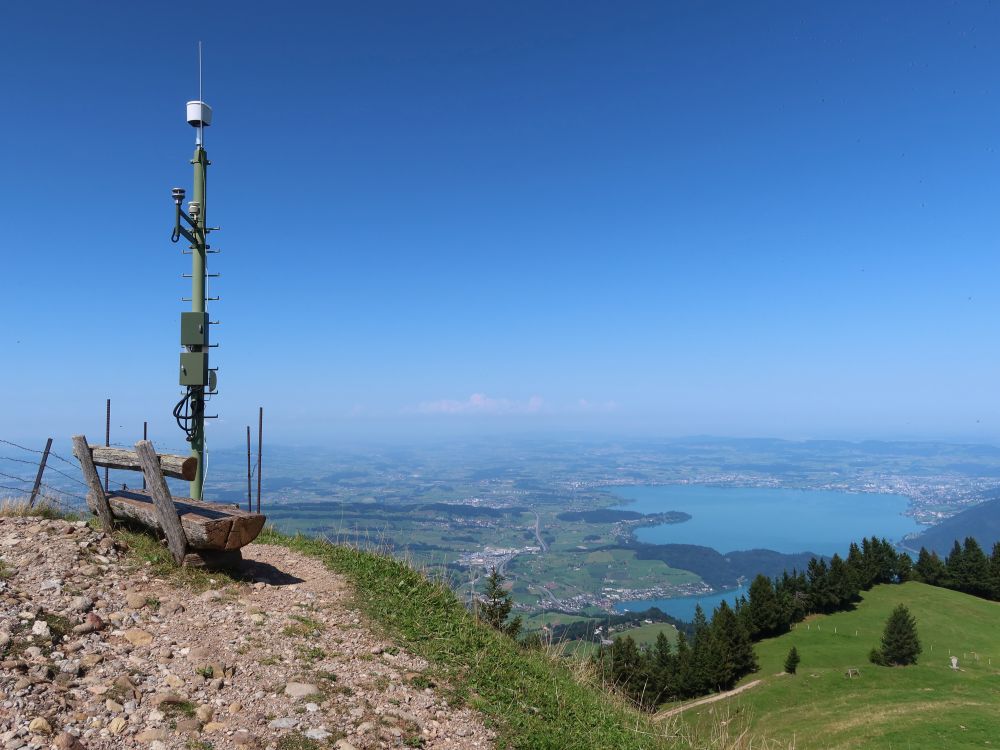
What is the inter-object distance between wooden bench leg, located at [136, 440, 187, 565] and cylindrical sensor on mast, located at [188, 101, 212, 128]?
6.49 meters

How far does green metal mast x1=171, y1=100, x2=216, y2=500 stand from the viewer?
1024 cm

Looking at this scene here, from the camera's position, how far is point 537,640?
939cm

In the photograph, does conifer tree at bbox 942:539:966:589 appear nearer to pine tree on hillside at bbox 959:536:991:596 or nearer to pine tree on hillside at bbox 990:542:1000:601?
pine tree on hillside at bbox 959:536:991:596

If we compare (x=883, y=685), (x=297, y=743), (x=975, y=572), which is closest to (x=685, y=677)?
(x=883, y=685)

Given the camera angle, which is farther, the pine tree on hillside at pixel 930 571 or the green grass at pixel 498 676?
the pine tree on hillside at pixel 930 571

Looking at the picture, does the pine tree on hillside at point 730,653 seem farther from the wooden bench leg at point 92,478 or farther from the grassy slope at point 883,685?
the wooden bench leg at point 92,478

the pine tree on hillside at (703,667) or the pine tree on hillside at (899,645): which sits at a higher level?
the pine tree on hillside at (899,645)

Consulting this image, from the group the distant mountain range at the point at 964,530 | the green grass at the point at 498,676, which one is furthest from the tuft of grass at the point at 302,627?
the distant mountain range at the point at 964,530

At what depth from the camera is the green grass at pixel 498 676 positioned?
18.9 feet

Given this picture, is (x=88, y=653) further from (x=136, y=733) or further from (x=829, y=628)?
(x=829, y=628)

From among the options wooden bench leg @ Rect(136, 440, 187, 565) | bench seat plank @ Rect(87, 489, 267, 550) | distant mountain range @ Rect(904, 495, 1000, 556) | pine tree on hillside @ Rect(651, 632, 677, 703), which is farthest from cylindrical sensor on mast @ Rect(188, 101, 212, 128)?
distant mountain range @ Rect(904, 495, 1000, 556)

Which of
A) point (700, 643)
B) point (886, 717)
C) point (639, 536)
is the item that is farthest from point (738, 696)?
point (639, 536)

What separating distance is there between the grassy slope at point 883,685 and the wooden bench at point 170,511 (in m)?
7.19

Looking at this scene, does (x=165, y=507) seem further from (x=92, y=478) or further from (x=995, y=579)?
(x=995, y=579)
